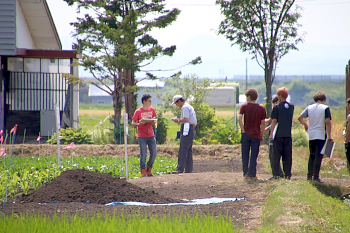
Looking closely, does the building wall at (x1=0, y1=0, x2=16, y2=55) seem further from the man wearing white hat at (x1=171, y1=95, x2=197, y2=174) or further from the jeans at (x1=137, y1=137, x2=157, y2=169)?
the man wearing white hat at (x1=171, y1=95, x2=197, y2=174)

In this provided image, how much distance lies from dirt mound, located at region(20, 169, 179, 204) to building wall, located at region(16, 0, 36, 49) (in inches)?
495

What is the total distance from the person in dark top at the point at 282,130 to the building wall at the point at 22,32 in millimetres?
13480

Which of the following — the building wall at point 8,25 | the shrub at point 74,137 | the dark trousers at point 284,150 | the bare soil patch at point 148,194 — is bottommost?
the bare soil patch at point 148,194

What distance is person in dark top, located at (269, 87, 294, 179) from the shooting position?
7906 mm

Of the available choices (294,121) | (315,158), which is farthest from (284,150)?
(294,121)

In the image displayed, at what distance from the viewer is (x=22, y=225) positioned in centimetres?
428

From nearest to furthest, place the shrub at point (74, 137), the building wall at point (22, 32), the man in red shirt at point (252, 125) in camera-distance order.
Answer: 1. the man in red shirt at point (252, 125)
2. the shrub at point (74, 137)
3. the building wall at point (22, 32)

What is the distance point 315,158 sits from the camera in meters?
7.94

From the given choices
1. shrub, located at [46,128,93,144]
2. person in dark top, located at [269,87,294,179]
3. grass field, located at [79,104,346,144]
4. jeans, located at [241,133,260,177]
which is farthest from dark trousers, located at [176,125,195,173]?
shrub, located at [46,128,93,144]

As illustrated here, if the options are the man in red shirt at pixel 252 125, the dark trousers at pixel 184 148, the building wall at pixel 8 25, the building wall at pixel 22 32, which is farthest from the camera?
the building wall at pixel 22 32

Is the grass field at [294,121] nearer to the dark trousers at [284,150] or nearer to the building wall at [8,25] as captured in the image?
the building wall at [8,25]

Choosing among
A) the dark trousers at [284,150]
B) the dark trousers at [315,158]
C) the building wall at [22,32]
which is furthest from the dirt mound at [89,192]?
the building wall at [22,32]

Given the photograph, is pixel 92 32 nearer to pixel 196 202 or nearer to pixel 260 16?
pixel 260 16

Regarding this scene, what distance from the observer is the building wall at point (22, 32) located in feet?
58.0
